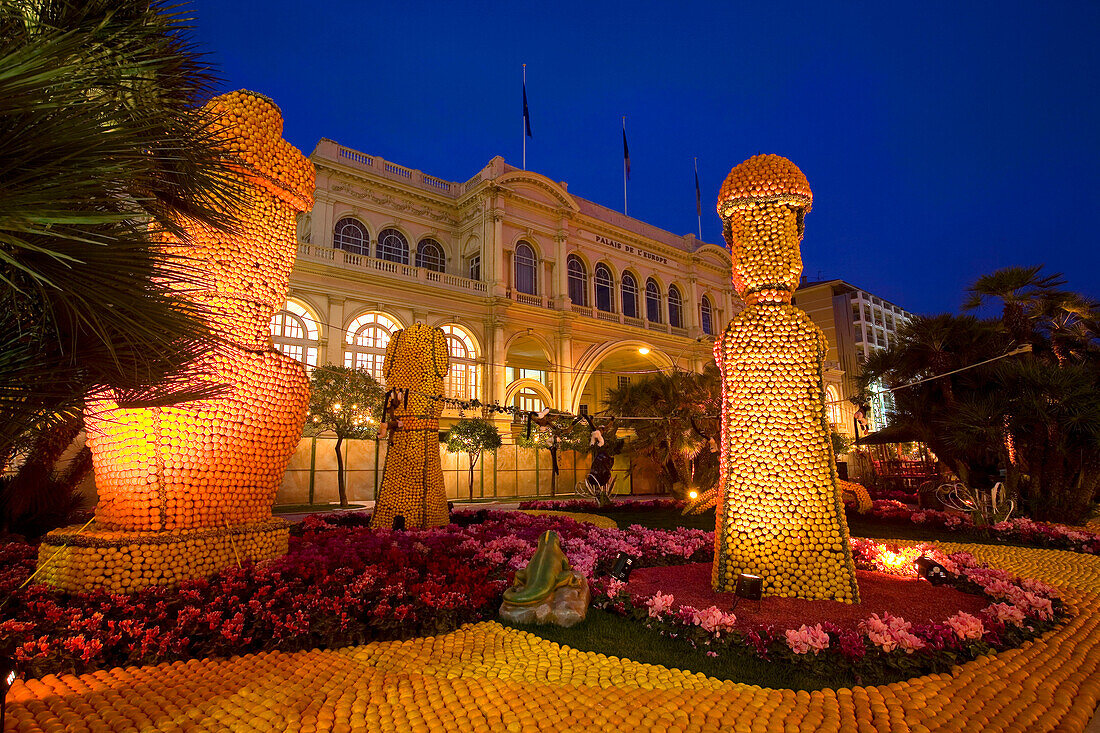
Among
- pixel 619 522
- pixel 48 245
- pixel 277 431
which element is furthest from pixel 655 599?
pixel 619 522

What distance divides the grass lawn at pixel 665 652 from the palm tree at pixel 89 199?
3.81 metres

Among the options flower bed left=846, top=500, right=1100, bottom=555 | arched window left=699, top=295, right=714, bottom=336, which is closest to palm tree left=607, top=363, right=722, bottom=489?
flower bed left=846, top=500, right=1100, bottom=555

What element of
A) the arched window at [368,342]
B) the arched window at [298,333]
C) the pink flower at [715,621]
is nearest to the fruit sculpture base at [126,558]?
the pink flower at [715,621]

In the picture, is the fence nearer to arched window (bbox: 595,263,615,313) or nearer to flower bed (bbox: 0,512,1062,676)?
arched window (bbox: 595,263,615,313)

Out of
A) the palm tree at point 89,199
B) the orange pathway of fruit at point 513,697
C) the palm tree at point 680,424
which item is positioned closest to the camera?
the palm tree at point 89,199

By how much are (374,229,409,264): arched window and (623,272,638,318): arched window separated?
16444 millimetres

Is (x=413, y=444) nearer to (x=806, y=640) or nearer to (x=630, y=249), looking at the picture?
(x=806, y=640)

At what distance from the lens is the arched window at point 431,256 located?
33375mm

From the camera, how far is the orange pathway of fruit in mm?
3270

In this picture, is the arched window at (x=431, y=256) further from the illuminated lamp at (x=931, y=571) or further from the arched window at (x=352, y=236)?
the illuminated lamp at (x=931, y=571)

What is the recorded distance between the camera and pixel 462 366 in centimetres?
3002

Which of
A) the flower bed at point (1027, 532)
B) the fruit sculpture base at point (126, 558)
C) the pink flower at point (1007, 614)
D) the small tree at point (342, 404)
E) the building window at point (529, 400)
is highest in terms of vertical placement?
the building window at point (529, 400)

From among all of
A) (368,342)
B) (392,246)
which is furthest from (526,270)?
(368,342)

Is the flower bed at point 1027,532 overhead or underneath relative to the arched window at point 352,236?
underneath
